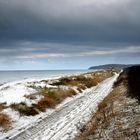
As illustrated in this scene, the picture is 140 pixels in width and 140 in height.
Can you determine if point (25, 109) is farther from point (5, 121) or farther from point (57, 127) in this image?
point (57, 127)

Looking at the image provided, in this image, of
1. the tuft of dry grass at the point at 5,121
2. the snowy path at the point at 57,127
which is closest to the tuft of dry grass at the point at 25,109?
the snowy path at the point at 57,127

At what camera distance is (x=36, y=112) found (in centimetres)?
2697

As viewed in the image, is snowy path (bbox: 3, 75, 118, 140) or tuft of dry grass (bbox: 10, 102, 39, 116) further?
tuft of dry grass (bbox: 10, 102, 39, 116)

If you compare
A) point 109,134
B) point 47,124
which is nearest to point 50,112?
point 47,124

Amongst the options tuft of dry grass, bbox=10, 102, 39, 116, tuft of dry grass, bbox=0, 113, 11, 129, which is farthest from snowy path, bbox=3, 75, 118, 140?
tuft of dry grass, bbox=0, 113, 11, 129

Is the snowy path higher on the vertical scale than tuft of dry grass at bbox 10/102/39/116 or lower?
lower

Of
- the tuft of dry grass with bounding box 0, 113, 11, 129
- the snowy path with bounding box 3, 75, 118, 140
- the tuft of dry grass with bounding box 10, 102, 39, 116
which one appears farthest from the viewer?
the tuft of dry grass with bounding box 10, 102, 39, 116

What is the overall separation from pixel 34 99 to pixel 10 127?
1020 cm

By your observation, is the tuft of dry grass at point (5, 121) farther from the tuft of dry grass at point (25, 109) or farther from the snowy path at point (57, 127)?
the tuft of dry grass at point (25, 109)

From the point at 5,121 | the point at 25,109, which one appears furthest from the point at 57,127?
the point at 25,109

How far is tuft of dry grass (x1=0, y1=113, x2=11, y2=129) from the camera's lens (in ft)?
69.4

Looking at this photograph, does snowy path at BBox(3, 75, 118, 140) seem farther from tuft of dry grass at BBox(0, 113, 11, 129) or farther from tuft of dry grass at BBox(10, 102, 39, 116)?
tuft of dry grass at BBox(0, 113, 11, 129)

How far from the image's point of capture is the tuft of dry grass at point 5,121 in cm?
2117

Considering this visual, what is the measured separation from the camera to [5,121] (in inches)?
864
